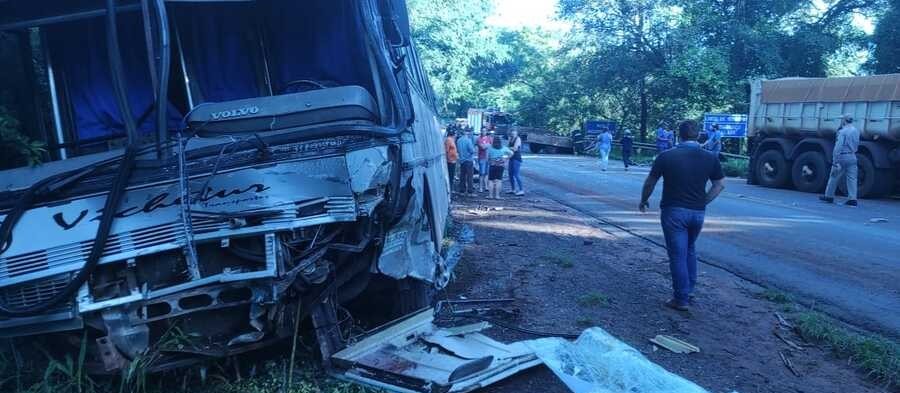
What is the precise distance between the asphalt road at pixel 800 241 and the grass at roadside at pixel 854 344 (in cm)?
35

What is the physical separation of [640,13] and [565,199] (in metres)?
18.8

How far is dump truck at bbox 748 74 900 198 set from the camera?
13.8 metres

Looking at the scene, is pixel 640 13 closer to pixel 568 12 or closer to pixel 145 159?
pixel 568 12

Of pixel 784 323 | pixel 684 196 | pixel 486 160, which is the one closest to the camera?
pixel 784 323

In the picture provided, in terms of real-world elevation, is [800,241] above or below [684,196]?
below

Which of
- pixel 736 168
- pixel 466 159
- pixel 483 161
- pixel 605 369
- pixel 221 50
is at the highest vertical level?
pixel 221 50

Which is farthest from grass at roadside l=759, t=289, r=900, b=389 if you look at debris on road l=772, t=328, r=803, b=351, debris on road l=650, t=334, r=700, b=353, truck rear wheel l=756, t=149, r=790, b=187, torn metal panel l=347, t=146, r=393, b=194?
truck rear wheel l=756, t=149, r=790, b=187

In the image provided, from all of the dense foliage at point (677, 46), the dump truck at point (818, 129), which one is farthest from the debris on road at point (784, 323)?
the dense foliage at point (677, 46)

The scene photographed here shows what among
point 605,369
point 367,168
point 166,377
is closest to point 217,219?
point 367,168

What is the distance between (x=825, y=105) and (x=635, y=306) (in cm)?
1180

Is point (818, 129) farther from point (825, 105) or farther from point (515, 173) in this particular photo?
point (515, 173)

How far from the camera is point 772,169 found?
16484 millimetres

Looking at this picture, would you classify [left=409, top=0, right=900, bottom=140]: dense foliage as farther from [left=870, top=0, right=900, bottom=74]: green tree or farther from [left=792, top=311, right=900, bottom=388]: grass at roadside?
[left=792, top=311, right=900, bottom=388]: grass at roadside

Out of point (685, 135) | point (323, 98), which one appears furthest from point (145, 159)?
point (685, 135)
